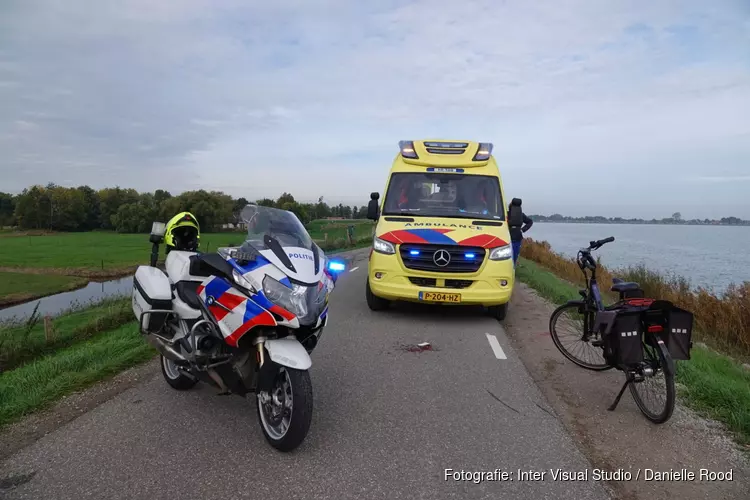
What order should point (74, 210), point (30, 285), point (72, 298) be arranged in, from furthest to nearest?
point (74, 210) → point (30, 285) → point (72, 298)

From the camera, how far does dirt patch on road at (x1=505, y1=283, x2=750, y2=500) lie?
10.4 feet

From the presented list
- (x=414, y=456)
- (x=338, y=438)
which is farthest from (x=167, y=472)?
(x=414, y=456)

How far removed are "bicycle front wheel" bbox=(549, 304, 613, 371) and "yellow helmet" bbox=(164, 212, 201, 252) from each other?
3.98m

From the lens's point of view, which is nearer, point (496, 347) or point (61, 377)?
point (61, 377)

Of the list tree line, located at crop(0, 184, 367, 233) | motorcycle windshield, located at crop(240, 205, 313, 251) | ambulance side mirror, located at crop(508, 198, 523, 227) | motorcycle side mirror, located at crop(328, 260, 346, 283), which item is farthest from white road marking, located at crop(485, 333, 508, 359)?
tree line, located at crop(0, 184, 367, 233)

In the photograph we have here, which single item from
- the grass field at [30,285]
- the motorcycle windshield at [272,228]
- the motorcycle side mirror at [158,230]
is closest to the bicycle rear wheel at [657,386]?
the motorcycle windshield at [272,228]

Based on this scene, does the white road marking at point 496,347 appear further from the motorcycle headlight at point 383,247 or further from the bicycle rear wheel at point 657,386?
the motorcycle headlight at point 383,247

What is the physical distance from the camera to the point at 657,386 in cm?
423

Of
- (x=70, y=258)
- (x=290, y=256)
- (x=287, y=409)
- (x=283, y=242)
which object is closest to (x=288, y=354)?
(x=287, y=409)

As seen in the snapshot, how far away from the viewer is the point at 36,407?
430 cm

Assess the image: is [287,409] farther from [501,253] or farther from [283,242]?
[501,253]

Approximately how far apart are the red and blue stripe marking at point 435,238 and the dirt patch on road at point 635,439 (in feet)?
7.72

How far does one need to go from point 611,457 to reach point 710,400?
1692mm

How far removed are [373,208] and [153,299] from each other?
16.4ft
